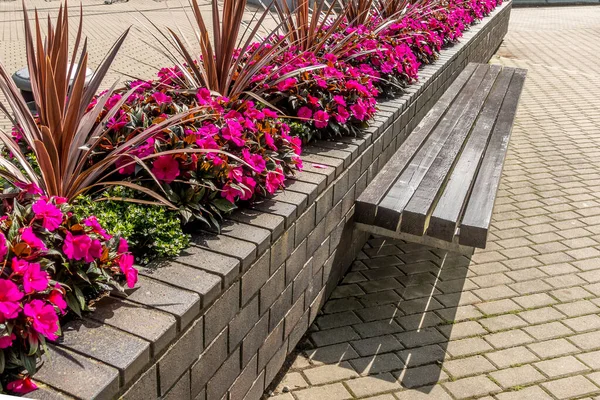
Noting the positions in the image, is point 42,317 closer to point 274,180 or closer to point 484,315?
point 274,180

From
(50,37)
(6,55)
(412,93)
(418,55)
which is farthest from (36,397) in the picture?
(6,55)

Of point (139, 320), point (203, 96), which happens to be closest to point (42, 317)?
point (139, 320)

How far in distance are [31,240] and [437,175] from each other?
2.35 meters

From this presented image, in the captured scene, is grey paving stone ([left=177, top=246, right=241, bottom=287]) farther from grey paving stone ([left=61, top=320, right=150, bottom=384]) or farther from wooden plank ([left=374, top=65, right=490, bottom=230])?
wooden plank ([left=374, top=65, right=490, bottom=230])

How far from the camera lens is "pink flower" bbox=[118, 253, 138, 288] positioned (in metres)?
1.72

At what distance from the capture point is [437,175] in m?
3.39

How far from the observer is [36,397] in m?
1.37

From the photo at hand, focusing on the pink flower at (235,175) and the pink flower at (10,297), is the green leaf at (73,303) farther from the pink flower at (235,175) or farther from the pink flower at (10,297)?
the pink flower at (235,175)

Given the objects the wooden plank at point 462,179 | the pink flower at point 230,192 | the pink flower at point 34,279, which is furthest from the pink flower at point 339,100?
the pink flower at point 34,279

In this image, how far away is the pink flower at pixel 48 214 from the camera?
5.35ft

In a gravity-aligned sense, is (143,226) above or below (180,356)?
above

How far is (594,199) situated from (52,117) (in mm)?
4061

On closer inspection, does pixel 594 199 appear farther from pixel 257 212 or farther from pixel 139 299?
pixel 139 299

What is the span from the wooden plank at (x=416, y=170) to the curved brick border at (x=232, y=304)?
0.19 metres
